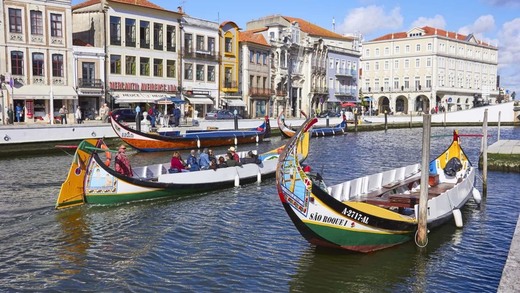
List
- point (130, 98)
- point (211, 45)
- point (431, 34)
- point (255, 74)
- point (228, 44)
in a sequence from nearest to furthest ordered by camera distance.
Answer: point (130, 98), point (211, 45), point (228, 44), point (255, 74), point (431, 34)

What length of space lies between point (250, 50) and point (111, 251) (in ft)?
165

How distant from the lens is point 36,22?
1622 inches

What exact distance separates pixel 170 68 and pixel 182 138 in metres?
17.3

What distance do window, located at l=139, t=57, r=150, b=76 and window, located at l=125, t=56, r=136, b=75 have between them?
0.82 meters

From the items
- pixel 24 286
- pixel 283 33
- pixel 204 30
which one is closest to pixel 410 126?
pixel 283 33

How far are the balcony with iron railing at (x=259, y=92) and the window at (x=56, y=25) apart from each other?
24041mm

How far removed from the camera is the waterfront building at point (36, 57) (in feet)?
130

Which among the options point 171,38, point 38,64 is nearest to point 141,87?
point 171,38


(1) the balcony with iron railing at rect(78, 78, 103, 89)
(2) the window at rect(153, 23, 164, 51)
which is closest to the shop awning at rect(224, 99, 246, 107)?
(2) the window at rect(153, 23, 164, 51)

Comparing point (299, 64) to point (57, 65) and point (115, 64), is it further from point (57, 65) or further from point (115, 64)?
point (57, 65)

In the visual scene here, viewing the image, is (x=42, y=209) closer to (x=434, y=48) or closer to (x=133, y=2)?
(x=133, y=2)

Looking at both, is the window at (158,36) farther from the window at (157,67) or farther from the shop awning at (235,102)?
the shop awning at (235,102)

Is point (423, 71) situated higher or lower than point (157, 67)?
higher

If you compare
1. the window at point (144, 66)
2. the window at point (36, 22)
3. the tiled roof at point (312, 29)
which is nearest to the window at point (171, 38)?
the window at point (144, 66)
